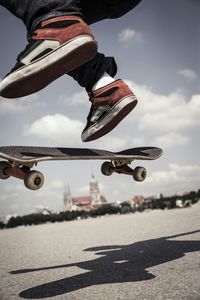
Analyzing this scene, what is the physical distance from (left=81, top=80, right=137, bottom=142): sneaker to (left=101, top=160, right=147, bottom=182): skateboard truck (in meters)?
0.71

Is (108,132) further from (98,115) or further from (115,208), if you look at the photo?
(115,208)

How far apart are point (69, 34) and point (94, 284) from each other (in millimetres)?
1976

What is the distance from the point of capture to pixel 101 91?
2.69m

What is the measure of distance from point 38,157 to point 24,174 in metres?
0.18

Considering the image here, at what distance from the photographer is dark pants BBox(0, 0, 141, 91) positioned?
2.11 m

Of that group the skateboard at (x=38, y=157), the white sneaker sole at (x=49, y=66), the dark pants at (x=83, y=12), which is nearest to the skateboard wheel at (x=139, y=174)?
the skateboard at (x=38, y=157)

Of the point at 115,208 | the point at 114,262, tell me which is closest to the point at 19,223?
the point at 115,208

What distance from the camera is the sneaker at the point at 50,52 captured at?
6.89 ft

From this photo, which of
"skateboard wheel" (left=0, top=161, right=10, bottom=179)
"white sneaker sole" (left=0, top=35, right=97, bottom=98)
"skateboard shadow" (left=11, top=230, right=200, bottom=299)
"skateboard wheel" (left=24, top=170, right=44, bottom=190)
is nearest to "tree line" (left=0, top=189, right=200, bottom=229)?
"skateboard shadow" (left=11, top=230, right=200, bottom=299)

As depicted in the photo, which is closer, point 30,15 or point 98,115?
point 30,15

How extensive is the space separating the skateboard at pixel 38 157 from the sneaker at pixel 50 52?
0.48 metres

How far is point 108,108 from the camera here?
270 centimetres

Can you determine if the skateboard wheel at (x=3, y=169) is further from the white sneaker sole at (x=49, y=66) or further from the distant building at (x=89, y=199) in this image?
the distant building at (x=89, y=199)

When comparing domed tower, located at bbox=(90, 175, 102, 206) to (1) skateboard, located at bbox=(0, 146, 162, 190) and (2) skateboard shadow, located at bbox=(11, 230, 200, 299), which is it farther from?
(1) skateboard, located at bbox=(0, 146, 162, 190)
